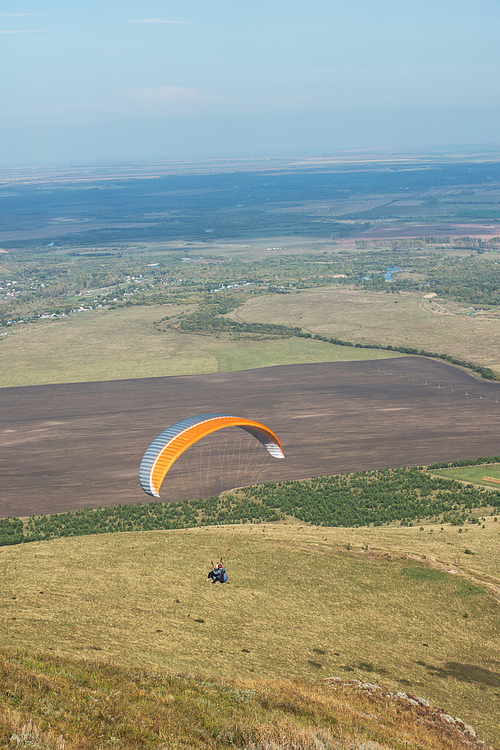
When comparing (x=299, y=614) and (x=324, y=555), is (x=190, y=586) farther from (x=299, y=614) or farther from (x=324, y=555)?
(x=324, y=555)

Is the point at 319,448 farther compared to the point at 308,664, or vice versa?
the point at 319,448

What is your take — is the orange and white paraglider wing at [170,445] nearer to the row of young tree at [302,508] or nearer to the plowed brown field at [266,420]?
the row of young tree at [302,508]

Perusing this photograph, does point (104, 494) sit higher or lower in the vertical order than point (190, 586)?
lower

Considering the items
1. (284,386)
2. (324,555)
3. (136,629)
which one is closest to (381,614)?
(324,555)

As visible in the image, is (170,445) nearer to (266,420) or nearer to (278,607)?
(278,607)

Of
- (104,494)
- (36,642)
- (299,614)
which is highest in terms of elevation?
(36,642)

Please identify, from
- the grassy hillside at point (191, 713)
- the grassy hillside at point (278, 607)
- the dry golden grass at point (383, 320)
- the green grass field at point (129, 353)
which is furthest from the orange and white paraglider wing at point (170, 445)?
the dry golden grass at point (383, 320)

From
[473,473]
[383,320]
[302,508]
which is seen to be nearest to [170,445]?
[302,508]

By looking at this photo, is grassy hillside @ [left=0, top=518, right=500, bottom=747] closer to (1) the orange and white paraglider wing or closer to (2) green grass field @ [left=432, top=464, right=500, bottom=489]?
(1) the orange and white paraglider wing
